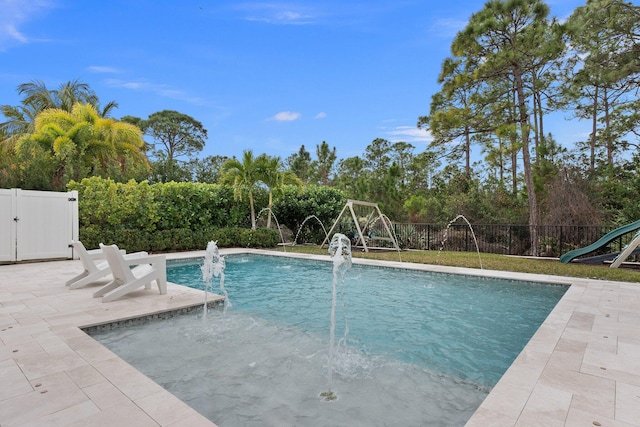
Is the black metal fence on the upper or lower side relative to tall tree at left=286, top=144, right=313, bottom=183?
lower

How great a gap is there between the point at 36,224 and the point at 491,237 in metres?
15.0

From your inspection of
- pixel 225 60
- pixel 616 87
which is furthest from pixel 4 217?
pixel 616 87

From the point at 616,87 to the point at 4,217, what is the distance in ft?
68.6

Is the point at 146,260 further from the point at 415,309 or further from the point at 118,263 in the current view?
the point at 415,309

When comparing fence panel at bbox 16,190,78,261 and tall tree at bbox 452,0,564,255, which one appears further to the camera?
tall tree at bbox 452,0,564,255

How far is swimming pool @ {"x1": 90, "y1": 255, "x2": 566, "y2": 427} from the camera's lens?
2.75 metres

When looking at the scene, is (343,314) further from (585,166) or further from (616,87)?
(585,166)

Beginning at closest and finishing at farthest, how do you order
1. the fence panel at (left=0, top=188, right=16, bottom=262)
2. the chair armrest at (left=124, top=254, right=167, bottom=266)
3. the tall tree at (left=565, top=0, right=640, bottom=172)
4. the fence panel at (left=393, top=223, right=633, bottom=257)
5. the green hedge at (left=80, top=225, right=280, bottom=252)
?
the chair armrest at (left=124, top=254, right=167, bottom=266), the fence panel at (left=0, top=188, right=16, bottom=262), the green hedge at (left=80, top=225, right=280, bottom=252), the tall tree at (left=565, top=0, right=640, bottom=172), the fence panel at (left=393, top=223, right=633, bottom=257)

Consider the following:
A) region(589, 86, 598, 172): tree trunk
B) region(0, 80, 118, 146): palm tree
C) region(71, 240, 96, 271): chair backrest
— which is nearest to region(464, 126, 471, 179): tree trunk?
region(589, 86, 598, 172): tree trunk

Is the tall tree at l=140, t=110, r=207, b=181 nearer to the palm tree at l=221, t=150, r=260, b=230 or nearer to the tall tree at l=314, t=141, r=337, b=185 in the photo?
the tall tree at l=314, t=141, r=337, b=185

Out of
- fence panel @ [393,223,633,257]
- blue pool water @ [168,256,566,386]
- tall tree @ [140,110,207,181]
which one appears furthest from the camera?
tall tree @ [140,110,207,181]

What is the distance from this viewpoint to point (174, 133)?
121 feet

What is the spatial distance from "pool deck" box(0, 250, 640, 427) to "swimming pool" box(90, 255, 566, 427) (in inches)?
11.9

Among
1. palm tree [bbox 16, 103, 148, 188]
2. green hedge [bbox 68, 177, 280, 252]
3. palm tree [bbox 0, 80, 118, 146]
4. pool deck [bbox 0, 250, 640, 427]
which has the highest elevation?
palm tree [bbox 0, 80, 118, 146]
